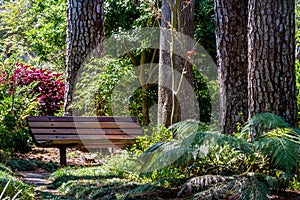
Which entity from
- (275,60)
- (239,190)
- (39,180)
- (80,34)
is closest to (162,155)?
(239,190)

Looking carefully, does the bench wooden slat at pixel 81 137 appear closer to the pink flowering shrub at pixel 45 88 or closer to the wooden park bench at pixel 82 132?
the wooden park bench at pixel 82 132

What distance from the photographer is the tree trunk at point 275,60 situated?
4.84 m

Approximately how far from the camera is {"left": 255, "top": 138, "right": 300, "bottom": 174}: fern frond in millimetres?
3791

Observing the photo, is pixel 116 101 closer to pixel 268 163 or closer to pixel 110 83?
pixel 110 83

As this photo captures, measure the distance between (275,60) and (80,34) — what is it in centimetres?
499

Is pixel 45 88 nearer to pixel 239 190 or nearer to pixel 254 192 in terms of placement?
pixel 239 190

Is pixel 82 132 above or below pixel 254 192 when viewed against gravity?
above

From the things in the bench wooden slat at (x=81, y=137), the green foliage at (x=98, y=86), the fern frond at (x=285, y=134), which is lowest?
the bench wooden slat at (x=81, y=137)

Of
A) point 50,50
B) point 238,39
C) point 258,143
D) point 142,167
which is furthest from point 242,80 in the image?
point 50,50

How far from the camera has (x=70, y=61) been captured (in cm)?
919

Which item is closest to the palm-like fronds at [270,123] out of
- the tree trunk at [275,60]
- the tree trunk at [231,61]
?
the tree trunk at [275,60]

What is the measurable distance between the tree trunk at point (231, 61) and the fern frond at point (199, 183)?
232 centimetres

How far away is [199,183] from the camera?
160 inches

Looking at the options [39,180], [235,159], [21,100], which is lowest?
[39,180]
